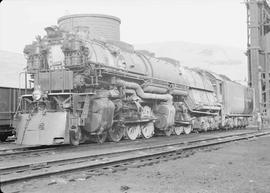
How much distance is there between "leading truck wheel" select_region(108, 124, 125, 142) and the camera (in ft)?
52.3

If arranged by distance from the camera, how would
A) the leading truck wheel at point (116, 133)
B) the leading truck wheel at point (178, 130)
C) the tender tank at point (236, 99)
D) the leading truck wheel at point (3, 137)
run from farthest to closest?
the tender tank at point (236, 99) < the leading truck wheel at point (178, 130) < the leading truck wheel at point (3, 137) < the leading truck wheel at point (116, 133)

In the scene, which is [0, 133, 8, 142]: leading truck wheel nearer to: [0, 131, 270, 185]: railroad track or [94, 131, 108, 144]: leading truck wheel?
[94, 131, 108, 144]: leading truck wheel

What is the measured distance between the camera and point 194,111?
22344 mm

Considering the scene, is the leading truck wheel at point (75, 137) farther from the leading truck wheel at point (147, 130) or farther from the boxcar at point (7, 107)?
the leading truck wheel at point (147, 130)

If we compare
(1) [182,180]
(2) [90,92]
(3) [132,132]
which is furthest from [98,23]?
(1) [182,180]

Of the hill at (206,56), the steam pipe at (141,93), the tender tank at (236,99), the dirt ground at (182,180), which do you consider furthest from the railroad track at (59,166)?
the hill at (206,56)

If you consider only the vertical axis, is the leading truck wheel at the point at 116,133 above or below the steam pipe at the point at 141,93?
below

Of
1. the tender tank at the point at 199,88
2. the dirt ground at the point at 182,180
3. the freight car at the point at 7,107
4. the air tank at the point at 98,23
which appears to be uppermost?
the air tank at the point at 98,23

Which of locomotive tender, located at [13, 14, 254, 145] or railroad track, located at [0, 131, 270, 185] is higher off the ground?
locomotive tender, located at [13, 14, 254, 145]

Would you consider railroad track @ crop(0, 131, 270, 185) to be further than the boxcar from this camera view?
No

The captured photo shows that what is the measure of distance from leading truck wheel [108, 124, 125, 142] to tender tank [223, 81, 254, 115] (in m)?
12.9

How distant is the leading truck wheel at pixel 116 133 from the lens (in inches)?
627

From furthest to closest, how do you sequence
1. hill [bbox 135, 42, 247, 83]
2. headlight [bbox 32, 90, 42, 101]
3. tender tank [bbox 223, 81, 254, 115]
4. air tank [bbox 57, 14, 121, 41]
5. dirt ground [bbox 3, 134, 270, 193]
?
hill [bbox 135, 42, 247, 83]
air tank [bbox 57, 14, 121, 41]
tender tank [bbox 223, 81, 254, 115]
headlight [bbox 32, 90, 42, 101]
dirt ground [bbox 3, 134, 270, 193]

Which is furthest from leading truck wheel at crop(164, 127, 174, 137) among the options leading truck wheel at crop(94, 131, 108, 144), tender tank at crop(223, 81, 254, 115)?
tender tank at crop(223, 81, 254, 115)
